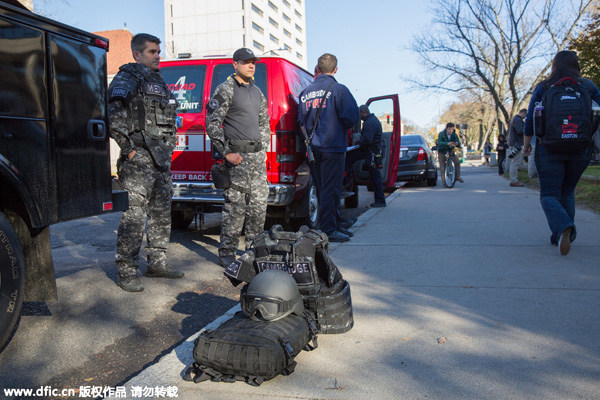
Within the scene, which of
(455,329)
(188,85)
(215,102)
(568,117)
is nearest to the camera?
(455,329)

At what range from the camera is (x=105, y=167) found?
3.50 m

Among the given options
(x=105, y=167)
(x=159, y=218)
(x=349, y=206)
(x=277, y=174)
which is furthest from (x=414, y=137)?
(x=105, y=167)

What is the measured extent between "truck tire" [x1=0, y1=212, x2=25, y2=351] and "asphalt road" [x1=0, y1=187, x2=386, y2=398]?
0.28 metres

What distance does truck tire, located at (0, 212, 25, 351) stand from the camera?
8.99 feet

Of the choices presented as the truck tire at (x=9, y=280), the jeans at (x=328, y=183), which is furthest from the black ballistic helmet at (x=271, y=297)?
the jeans at (x=328, y=183)

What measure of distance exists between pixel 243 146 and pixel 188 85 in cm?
185

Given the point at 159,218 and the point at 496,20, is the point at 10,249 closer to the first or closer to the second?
the point at 159,218

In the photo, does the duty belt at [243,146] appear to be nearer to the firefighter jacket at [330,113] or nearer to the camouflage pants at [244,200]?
the camouflage pants at [244,200]

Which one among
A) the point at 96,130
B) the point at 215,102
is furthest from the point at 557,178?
the point at 96,130

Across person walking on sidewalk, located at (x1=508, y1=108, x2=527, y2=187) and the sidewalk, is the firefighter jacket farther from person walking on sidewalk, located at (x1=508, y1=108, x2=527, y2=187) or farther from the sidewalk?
person walking on sidewalk, located at (x1=508, y1=108, x2=527, y2=187)

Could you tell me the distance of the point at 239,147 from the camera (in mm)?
5043

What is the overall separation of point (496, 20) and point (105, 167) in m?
24.2

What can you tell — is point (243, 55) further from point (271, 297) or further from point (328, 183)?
point (271, 297)

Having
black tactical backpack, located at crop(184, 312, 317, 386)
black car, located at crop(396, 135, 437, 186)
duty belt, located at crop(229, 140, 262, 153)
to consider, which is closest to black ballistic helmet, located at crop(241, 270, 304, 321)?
black tactical backpack, located at crop(184, 312, 317, 386)
